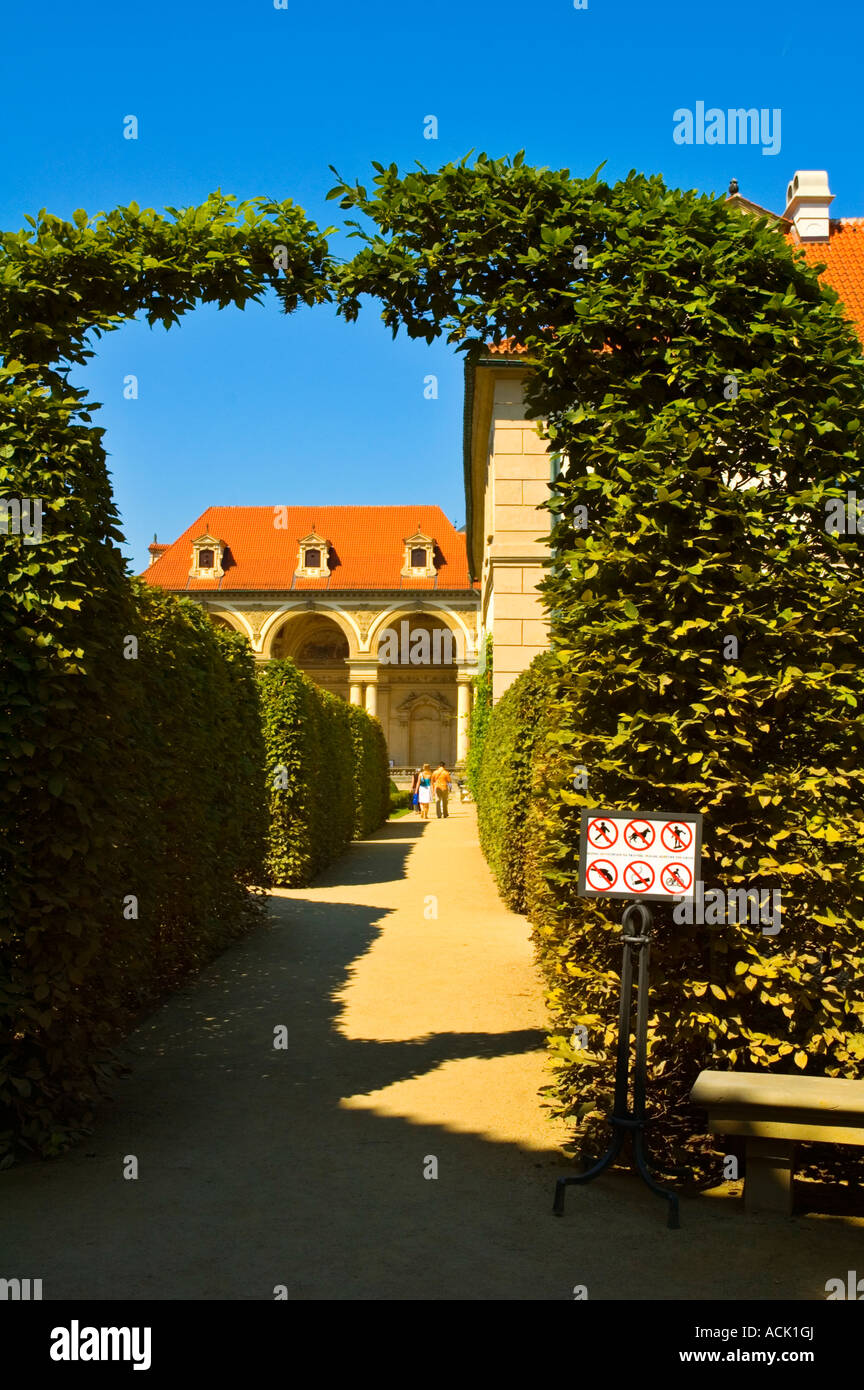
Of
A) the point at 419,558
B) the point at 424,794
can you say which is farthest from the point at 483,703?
the point at 419,558

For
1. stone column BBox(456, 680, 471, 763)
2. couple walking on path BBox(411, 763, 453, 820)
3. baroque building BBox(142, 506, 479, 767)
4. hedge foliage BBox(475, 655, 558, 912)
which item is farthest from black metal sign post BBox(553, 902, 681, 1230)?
stone column BBox(456, 680, 471, 763)

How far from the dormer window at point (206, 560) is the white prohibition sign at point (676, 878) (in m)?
58.2

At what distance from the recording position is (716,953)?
474 cm

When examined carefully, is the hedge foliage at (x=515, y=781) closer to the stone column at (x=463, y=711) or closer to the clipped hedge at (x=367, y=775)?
the clipped hedge at (x=367, y=775)

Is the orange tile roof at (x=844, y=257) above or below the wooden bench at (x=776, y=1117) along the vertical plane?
above

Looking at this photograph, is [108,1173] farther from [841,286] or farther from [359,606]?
[359,606]

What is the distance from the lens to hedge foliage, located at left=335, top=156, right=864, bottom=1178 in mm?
4656

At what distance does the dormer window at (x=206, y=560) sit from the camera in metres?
60.7

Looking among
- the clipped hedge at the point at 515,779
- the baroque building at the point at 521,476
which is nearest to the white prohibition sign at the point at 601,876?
the clipped hedge at the point at 515,779

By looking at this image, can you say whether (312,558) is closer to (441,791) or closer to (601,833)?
(441,791)

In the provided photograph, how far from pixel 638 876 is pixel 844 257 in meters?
17.8

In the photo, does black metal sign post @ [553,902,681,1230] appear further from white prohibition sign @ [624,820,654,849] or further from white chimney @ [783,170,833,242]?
white chimney @ [783,170,833,242]

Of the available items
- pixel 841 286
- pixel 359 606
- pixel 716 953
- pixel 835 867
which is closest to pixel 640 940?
pixel 716 953

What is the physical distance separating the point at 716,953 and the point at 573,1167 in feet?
3.79
